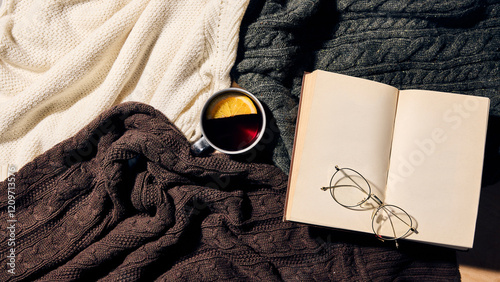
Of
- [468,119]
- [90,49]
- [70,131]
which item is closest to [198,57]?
[90,49]

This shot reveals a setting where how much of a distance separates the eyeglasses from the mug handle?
0.29m

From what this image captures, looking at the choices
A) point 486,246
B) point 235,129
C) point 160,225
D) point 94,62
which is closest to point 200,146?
point 235,129

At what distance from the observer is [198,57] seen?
31.9 inches

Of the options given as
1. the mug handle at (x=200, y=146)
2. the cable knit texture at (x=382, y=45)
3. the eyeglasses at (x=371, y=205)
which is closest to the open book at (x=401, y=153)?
the eyeglasses at (x=371, y=205)

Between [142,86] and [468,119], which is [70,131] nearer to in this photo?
[142,86]

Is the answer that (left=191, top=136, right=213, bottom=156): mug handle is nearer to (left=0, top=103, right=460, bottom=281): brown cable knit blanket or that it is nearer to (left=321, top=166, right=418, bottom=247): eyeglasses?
(left=0, top=103, right=460, bottom=281): brown cable knit blanket

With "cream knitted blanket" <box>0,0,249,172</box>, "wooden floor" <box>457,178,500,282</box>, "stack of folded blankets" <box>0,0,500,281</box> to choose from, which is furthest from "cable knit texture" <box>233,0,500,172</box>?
"wooden floor" <box>457,178,500,282</box>

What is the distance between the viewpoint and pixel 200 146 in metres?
0.77

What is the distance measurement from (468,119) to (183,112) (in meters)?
0.64

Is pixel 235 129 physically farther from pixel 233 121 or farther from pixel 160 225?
pixel 160 225

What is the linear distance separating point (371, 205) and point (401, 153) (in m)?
0.12

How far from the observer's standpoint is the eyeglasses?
2.16ft

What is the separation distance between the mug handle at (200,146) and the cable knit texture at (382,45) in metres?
0.17

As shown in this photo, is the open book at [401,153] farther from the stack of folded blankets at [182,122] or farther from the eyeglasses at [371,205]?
the stack of folded blankets at [182,122]
